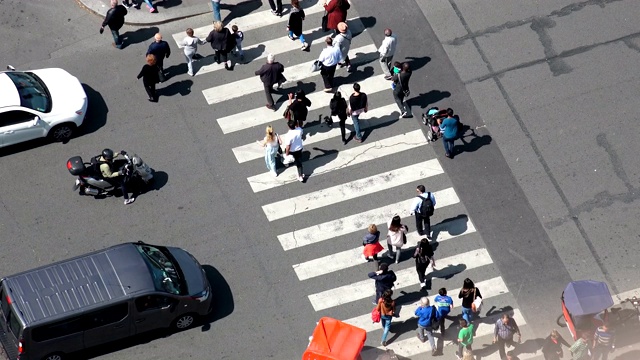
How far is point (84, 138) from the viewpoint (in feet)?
91.1

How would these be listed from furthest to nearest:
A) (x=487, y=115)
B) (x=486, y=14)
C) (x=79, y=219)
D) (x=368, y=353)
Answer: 1. (x=486, y=14)
2. (x=487, y=115)
3. (x=79, y=219)
4. (x=368, y=353)

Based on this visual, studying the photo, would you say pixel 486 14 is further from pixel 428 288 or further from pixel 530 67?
pixel 428 288

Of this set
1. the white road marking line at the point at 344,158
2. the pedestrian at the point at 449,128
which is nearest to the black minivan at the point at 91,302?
the white road marking line at the point at 344,158

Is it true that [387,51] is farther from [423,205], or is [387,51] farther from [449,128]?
[423,205]

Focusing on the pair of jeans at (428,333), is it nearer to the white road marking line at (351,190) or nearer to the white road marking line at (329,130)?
the white road marking line at (351,190)

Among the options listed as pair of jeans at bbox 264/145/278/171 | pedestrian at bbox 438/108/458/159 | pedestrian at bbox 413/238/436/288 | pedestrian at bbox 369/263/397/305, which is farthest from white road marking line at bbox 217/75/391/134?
pedestrian at bbox 369/263/397/305

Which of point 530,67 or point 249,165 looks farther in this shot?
point 530,67

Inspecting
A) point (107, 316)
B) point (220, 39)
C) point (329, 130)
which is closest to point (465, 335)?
point (329, 130)

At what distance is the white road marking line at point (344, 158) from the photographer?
88.8 feet

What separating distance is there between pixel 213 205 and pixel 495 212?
6.65 metres

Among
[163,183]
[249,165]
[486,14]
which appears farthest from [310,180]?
[486,14]

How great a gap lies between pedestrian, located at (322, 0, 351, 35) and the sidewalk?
236cm

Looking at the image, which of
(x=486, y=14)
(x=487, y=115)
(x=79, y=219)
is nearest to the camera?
(x=79, y=219)

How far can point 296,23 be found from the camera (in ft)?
96.2
